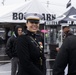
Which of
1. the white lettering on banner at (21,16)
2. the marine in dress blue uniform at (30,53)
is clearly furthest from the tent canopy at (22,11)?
the marine in dress blue uniform at (30,53)

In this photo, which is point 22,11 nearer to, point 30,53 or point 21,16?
point 21,16

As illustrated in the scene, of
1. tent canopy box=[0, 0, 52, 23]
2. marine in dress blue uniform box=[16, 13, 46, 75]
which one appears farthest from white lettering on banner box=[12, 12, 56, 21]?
marine in dress blue uniform box=[16, 13, 46, 75]

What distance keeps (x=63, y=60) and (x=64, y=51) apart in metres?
0.09

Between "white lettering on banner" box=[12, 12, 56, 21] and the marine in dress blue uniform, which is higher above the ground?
"white lettering on banner" box=[12, 12, 56, 21]

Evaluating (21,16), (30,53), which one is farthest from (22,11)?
(30,53)

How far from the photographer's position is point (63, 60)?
10.1 ft

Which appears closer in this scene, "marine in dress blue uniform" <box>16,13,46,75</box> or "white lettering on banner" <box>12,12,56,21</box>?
"marine in dress blue uniform" <box>16,13,46,75</box>

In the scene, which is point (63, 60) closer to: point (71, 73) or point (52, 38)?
point (71, 73)

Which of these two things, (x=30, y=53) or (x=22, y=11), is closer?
(x=30, y=53)

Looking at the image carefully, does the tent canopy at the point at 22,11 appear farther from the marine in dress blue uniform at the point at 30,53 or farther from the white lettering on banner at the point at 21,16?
the marine in dress blue uniform at the point at 30,53

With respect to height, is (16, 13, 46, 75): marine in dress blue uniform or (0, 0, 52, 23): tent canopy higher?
(0, 0, 52, 23): tent canopy

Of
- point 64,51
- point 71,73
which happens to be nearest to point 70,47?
point 64,51

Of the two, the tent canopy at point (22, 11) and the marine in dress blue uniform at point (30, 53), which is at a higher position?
the tent canopy at point (22, 11)

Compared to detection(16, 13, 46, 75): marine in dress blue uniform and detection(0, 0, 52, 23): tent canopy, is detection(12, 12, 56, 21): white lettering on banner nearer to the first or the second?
detection(0, 0, 52, 23): tent canopy
